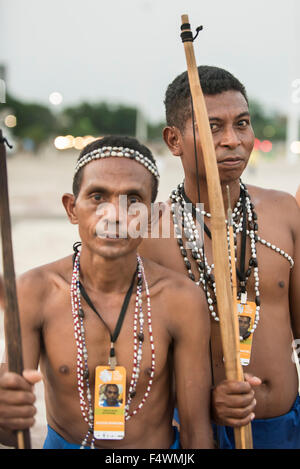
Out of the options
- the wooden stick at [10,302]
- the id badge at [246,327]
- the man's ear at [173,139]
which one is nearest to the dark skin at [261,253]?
the man's ear at [173,139]

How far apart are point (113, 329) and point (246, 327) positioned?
0.67 m

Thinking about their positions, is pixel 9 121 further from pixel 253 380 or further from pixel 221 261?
pixel 253 380

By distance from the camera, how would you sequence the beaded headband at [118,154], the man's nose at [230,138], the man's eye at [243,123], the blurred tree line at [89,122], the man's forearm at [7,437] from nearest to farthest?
the man's forearm at [7,437] < the beaded headband at [118,154] < the man's nose at [230,138] < the man's eye at [243,123] < the blurred tree line at [89,122]

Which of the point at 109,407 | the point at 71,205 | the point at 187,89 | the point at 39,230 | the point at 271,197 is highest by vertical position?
the point at 39,230

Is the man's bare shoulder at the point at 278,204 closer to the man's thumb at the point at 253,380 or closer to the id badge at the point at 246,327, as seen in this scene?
the id badge at the point at 246,327

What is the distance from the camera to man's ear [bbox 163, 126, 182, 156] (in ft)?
9.00

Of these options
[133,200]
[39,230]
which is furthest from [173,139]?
[39,230]

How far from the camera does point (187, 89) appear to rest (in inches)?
108

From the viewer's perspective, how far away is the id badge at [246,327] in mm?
2539

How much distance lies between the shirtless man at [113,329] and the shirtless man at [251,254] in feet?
1.26

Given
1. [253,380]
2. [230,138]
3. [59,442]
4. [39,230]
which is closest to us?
[253,380]
